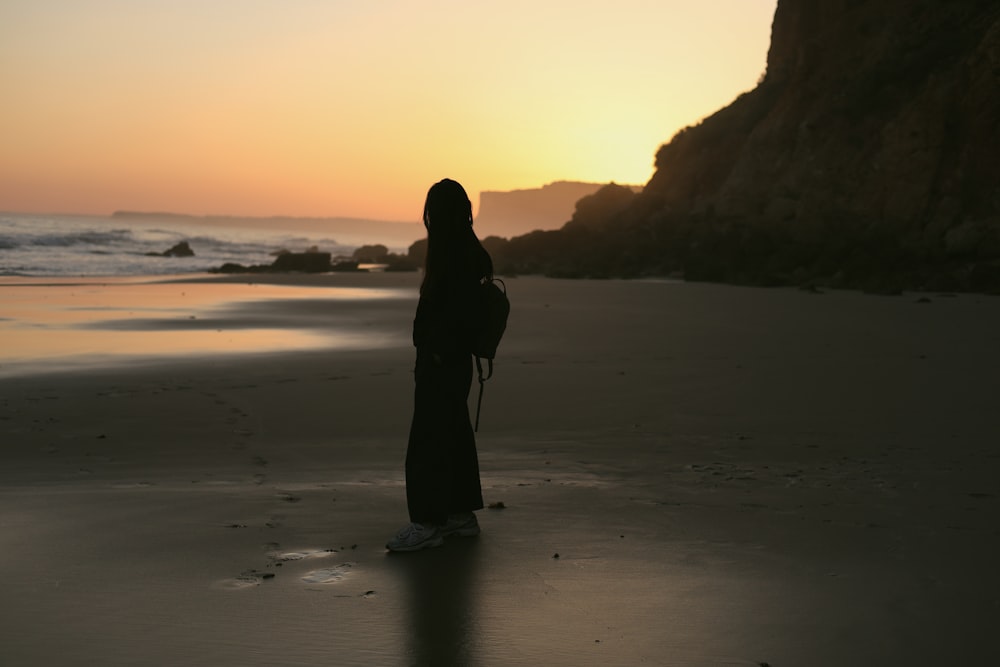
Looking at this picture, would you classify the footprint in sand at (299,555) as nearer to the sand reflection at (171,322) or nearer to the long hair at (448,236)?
the long hair at (448,236)

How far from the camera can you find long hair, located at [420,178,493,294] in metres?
4.92

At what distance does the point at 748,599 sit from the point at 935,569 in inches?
35.2

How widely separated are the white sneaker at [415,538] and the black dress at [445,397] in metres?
0.10

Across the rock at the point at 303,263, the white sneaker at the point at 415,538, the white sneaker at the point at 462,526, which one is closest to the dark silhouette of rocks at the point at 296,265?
the rock at the point at 303,263

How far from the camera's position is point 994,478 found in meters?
5.78

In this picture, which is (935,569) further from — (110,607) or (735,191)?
(735,191)

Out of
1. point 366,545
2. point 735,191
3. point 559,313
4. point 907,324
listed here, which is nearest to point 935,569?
point 366,545

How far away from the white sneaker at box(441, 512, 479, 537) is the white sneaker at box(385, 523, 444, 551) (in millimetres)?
75

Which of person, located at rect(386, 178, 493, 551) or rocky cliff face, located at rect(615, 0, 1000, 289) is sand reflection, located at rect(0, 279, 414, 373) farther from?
rocky cliff face, located at rect(615, 0, 1000, 289)

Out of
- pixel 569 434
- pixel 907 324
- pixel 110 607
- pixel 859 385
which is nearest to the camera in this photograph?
pixel 110 607

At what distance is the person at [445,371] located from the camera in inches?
193

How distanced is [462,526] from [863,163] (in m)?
27.9

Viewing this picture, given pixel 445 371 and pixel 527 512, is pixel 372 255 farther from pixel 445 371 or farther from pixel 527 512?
pixel 445 371

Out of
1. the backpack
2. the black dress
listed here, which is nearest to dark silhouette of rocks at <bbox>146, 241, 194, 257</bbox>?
the black dress
